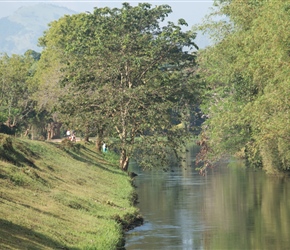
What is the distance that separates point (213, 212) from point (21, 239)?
25.3m

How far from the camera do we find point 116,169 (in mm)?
69062

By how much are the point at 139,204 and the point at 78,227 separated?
21.7m

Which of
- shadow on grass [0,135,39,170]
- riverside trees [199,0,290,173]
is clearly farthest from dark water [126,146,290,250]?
shadow on grass [0,135,39,170]

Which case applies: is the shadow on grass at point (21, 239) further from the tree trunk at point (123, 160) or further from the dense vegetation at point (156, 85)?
the tree trunk at point (123, 160)

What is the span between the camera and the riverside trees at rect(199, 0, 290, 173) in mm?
45562

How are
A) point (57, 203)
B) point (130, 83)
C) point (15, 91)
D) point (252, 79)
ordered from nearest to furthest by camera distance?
point (57, 203) < point (252, 79) < point (130, 83) < point (15, 91)

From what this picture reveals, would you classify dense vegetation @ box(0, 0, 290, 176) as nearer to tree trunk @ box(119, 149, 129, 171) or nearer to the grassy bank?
tree trunk @ box(119, 149, 129, 171)

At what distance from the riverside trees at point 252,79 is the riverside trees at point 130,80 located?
447cm

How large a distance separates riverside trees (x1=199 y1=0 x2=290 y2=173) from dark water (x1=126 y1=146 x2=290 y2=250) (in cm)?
313

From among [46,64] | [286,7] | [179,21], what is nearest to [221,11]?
[179,21]

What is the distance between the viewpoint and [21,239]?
2481 cm

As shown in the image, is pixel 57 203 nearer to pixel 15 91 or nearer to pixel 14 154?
pixel 14 154

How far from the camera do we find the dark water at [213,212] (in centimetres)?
3638

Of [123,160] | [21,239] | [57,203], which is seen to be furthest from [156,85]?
[21,239]
